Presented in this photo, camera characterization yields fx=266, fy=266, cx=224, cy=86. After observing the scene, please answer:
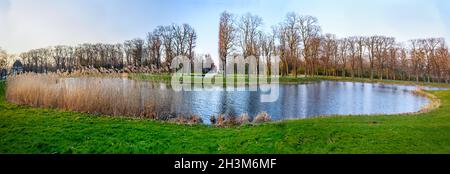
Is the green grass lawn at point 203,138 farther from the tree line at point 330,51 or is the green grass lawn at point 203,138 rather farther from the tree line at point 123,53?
the tree line at point 330,51

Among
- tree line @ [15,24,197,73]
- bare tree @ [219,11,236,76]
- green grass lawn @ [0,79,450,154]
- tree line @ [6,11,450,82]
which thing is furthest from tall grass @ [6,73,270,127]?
bare tree @ [219,11,236,76]

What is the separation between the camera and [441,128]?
22.0 ft

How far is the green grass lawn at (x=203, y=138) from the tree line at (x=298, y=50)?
84.7ft

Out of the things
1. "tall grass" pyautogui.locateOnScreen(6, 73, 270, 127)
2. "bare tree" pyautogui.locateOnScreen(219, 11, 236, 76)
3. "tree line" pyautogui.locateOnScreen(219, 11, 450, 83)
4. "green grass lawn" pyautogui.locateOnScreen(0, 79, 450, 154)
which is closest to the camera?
"green grass lawn" pyautogui.locateOnScreen(0, 79, 450, 154)

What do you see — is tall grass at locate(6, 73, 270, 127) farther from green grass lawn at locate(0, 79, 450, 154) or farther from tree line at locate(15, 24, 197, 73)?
tree line at locate(15, 24, 197, 73)

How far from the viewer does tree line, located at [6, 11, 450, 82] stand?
3825cm

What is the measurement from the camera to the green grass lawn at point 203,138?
16.4ft

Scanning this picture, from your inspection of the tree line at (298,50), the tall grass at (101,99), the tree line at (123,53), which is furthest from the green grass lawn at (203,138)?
the tree line at (298,50)

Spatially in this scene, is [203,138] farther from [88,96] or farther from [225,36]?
[225,36]

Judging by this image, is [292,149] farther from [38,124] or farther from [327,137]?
[38,124]

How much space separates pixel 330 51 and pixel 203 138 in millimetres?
47652

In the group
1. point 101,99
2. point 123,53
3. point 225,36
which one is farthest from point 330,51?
point 101,99
